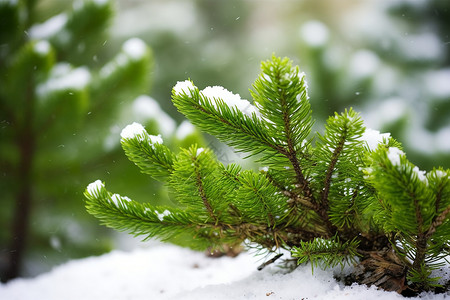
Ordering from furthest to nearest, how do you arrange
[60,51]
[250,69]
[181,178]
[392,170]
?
[250,69], [60,51], [181,178], [392,170]

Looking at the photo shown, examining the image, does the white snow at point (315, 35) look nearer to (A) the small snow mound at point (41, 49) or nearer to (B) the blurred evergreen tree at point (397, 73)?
(B) the blurred evergreen tree at point (397, 73)

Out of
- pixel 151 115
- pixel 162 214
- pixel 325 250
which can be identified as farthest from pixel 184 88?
pixel 151 115

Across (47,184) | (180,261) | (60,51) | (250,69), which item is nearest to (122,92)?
(60,51)

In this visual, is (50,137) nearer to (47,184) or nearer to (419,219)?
(47,184)

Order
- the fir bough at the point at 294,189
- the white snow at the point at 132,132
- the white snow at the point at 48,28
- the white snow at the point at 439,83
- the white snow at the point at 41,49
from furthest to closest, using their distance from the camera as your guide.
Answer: the white snow at the point at 439,83 < the white snow at the point at 48,28 < the white snow at the point at 41,49 < the white snow at the point at 132,132 < the fir bough at the point at 294,189

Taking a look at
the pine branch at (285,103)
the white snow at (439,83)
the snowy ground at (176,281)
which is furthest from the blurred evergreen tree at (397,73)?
the pine branch at (285,103)

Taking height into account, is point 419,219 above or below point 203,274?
above

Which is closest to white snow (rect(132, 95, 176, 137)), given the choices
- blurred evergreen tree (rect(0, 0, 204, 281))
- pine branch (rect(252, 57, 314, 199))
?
blurred evergreen tree (rect(0, 0, 204, 281))
